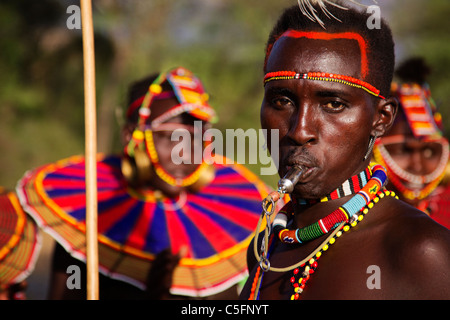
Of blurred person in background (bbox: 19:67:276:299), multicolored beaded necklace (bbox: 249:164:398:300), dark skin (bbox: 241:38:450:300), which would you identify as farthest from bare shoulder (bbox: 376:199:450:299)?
blurred person in background (bbox: 19:67:276:299)

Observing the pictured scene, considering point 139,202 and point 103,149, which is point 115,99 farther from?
point 139,202

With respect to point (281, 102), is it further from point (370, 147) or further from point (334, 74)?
point (370, 147)

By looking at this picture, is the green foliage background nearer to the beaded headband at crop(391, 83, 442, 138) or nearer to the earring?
the beaded headband at crop(391, 83, 442, 138)

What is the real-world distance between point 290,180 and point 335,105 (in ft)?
1.06

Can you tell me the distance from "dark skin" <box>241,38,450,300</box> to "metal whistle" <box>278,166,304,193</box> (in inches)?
1.3

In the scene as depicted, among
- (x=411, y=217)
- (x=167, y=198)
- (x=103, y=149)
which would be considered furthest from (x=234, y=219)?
(x=103, y=149)

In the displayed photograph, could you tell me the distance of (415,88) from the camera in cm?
475

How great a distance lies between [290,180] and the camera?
1.91 m

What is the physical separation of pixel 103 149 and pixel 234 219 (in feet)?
33.1

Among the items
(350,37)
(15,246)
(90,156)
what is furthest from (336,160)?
(15,246)

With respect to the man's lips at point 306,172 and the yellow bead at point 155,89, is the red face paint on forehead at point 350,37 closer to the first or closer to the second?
the man's lips at point 306,172

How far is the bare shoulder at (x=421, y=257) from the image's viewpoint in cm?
166

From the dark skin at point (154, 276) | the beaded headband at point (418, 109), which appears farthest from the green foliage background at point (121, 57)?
the dark skin at point (154, 276)

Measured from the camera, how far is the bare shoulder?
65.4 inches
